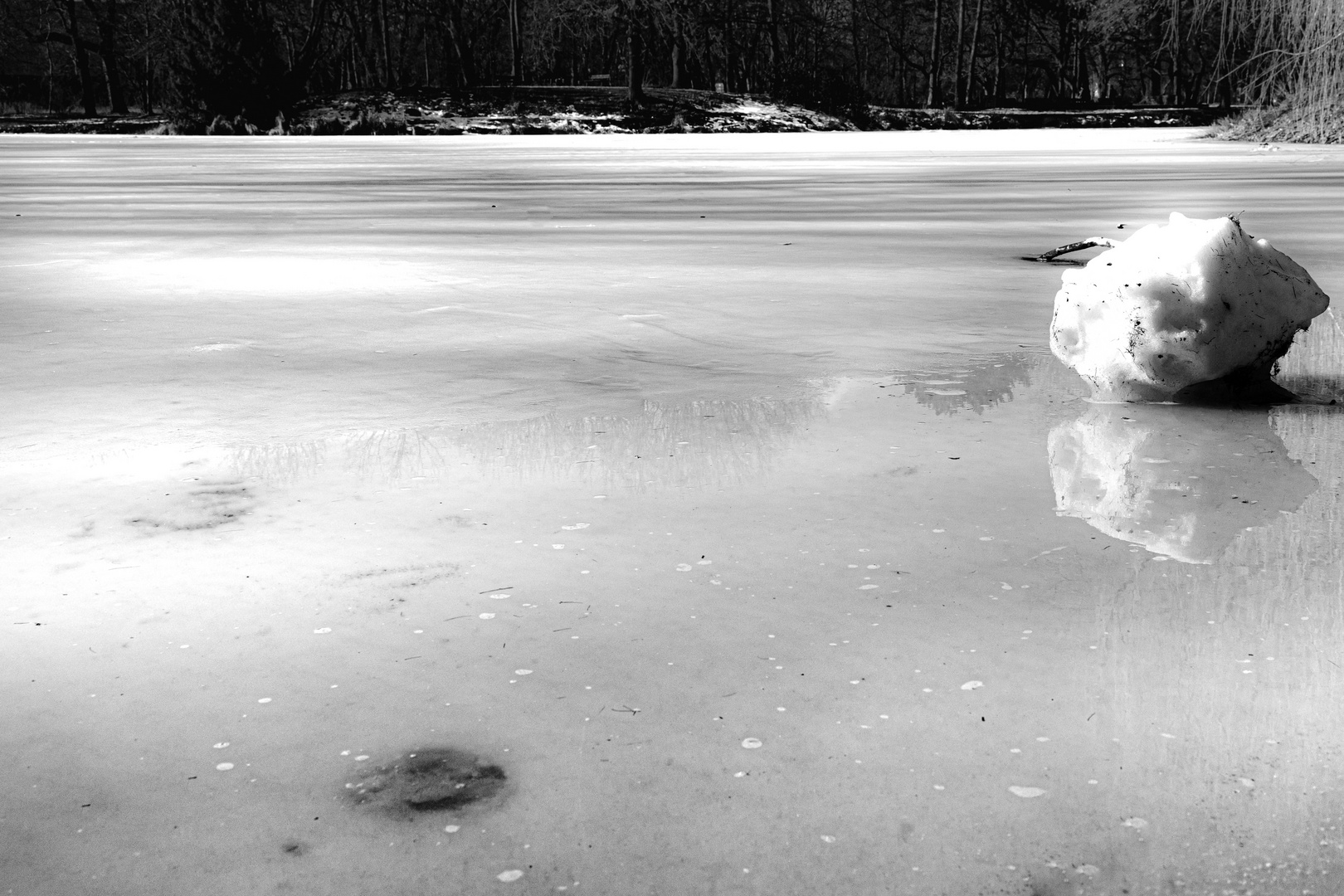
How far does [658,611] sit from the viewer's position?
5.51 ft

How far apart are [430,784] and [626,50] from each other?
55849mm

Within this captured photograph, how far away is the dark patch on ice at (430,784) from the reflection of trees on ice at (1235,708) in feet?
1.77

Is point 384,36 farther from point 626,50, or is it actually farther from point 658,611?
point 658,611

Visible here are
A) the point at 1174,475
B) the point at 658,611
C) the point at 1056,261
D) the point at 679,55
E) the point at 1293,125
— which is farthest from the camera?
the point at 679,55

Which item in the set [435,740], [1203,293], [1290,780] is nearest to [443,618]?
[435,740]

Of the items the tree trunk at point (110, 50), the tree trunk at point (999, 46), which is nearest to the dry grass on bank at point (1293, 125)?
the tree trunk at point (999, 46)

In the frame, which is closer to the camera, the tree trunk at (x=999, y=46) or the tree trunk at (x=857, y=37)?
the tree trunk at (x=999, y=46)

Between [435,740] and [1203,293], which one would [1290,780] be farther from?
[1203,293]

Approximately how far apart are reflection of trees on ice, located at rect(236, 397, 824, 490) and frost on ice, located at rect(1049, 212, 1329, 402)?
57cm

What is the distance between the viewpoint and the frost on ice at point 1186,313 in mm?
2617

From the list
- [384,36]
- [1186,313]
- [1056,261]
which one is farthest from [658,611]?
[384,36]

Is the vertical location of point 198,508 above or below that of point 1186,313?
below

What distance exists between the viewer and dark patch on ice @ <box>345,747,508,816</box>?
1.23 metres

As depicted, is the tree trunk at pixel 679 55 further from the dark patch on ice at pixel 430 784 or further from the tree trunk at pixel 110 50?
the dark patch on ice at pixel 430 784
